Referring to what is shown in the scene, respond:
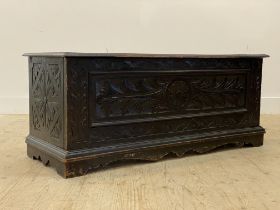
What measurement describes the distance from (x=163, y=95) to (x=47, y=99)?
0.59 m

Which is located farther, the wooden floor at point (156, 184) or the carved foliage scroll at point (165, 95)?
the carved foliage scroll at point (165, 95)

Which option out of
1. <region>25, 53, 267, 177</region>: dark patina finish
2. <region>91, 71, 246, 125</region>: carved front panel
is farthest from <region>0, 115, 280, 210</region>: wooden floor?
<region>91, 71, 246, 125</region>: carved front panel

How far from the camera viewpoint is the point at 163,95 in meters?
2.26

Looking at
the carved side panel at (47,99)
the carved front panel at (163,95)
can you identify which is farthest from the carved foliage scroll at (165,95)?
the carved side panel at (47,99)

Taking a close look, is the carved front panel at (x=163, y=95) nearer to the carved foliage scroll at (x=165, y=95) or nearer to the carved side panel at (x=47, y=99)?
the carved foliage scroll at (x=165, y=95)

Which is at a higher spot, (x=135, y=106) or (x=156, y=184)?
(x=135, y=106)

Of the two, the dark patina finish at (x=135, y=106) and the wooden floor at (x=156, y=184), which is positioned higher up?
the dark patina finish at (x=135, y=106)

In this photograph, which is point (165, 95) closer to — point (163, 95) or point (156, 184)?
point (163, 95)

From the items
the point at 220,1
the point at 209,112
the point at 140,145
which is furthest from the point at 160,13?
the point at 140,145

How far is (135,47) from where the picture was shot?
4.00 m

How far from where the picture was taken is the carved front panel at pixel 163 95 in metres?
2.07

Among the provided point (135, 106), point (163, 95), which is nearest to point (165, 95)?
point (163, 95)

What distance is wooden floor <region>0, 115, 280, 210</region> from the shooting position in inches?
64.7

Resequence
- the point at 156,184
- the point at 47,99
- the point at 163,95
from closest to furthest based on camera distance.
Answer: the point at 156,184 < the point at 47,99 < the point at 163,95
